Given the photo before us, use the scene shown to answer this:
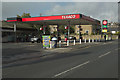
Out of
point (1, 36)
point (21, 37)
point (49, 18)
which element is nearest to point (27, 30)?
point (21, 37)

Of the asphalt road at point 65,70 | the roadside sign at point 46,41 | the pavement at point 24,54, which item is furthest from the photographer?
the roadside sign at point 46,41

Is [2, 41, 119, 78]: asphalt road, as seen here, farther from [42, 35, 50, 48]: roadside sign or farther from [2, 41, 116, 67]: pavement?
[42, 35, 50, 48]: roadside sign

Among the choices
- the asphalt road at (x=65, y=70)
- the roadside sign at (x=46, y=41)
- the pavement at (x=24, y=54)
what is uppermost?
the roadside sign at (x=46, y=41)

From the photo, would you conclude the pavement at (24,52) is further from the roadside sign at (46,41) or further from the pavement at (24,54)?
the roadside sign at (46,41)

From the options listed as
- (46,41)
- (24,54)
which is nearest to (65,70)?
(24,54)

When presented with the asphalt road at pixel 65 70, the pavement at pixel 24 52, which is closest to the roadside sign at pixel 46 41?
the pavement at pixel 24 52

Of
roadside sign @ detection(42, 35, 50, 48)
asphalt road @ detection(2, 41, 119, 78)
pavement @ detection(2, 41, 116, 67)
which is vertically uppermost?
roadside sign @ detection(42, 35, 50, 48)

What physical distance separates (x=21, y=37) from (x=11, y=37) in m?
2.96

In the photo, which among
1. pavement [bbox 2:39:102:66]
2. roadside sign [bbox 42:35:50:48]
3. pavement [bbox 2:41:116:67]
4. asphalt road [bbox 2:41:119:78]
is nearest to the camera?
asphalt road [bbox 2:41:119:78]

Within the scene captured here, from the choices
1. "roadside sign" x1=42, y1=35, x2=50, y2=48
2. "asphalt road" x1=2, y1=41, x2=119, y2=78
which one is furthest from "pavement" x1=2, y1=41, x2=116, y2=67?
"asphalt road" x1=2, y1=41, x2=119, y2=78

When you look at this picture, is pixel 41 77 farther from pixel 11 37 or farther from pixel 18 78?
pixel 11 37

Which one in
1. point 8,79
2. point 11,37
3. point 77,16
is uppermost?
point 77,16

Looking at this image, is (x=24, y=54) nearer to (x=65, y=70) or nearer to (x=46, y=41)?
(x=46, y=41)

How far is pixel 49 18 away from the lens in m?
31.4
